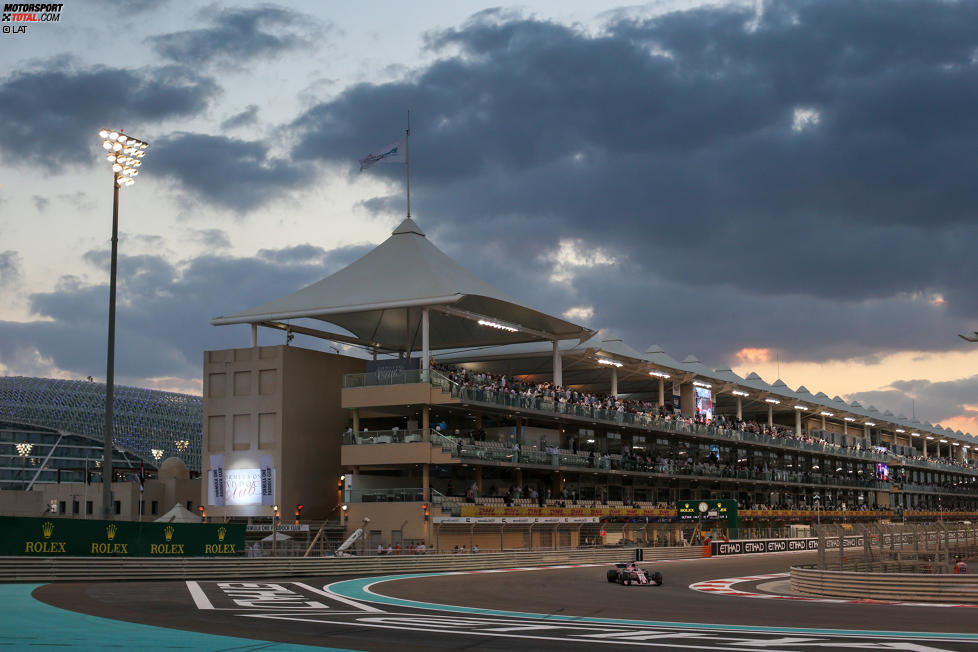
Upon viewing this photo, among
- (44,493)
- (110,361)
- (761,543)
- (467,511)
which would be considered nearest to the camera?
(110,361)

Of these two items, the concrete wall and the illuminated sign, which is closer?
the illuminated sign

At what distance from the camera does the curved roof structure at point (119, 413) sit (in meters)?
172

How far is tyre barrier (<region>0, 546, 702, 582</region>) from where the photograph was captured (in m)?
33.8

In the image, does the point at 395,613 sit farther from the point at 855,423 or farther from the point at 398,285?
the point at 855,423

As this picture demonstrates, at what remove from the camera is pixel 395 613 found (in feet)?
84.0

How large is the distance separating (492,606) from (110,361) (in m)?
14.3

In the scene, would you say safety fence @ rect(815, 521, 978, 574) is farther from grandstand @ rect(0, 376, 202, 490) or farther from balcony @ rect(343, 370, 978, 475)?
grandstand @ rect(0, 376, 202, 490)

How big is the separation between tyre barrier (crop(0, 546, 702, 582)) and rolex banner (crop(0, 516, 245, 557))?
0.41 m

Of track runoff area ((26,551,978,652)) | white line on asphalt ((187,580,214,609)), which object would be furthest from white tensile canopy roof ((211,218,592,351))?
white line on asphalt ((187,580,214,609))

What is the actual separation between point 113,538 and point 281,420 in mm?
24514

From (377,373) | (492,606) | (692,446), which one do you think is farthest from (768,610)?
(692,446)

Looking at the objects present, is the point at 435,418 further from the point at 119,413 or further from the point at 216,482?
the point at 119,413

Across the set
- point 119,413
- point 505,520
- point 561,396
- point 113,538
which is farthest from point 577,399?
point 119,413

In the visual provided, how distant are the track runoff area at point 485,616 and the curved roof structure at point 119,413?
13248cm
